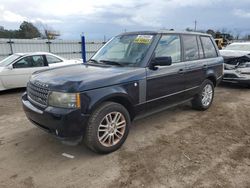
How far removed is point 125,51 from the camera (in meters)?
4.51

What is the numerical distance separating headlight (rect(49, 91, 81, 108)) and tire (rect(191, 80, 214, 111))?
11.0 ft

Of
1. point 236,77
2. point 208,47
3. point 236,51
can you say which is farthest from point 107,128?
point 236,51

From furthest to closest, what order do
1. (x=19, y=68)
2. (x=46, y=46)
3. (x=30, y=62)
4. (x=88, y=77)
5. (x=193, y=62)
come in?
(x=46, y=46) → (x=30, y=62) → (x=19, y=68) → (x=193, y=62) → (x=88, y=77)

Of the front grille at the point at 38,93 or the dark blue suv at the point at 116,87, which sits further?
the front grille at the point at 38,93

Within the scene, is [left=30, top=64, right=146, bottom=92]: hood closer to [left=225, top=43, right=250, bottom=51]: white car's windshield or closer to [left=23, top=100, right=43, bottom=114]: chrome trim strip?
[left=23, top=100, right=43, bottom=114]: chrome trim strip

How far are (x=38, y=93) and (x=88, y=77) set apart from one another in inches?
31.1

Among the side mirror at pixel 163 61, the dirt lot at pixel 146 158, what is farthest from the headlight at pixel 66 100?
the side mirror at pixel 163 61

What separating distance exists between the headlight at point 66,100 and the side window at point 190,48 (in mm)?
2706

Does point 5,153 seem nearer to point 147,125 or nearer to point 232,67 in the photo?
point 147,125

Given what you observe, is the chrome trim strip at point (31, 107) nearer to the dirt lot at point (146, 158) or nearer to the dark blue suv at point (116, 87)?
the dark blue suv at point (116, 87)

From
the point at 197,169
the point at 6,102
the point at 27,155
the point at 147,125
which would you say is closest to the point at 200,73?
the point at 147,125

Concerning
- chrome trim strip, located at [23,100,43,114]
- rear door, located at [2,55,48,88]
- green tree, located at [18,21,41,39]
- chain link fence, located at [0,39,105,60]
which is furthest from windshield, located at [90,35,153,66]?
green tree, located at [18,21,41,39]

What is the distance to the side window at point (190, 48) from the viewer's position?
16.7 ft

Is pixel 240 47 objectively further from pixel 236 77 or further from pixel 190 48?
pixel 190 48
